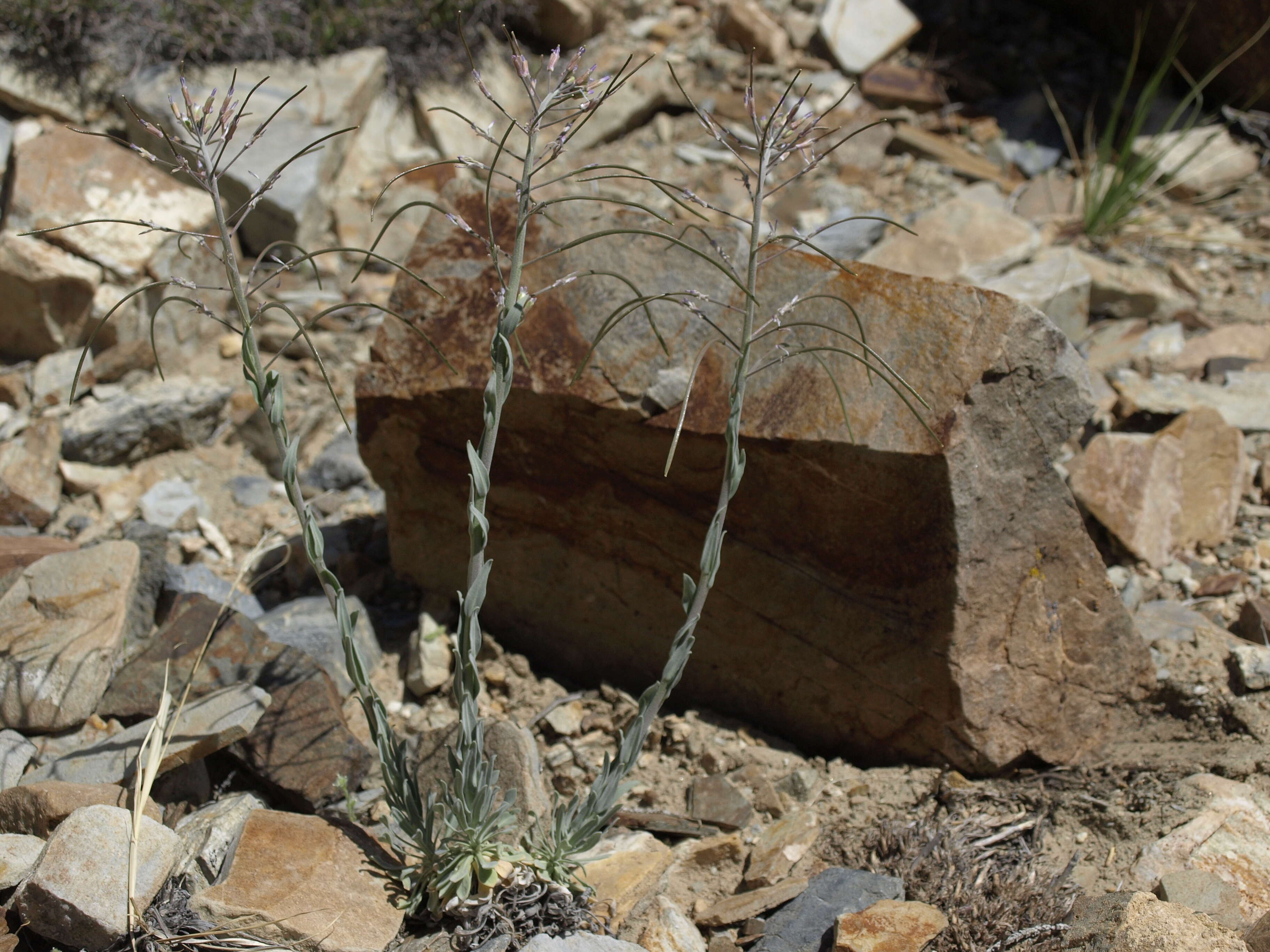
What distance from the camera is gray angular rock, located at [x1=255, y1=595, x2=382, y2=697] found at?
2793mm

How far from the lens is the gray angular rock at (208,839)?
205 cm

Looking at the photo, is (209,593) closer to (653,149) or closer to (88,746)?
(88,746)

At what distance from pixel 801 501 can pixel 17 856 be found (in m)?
1.78

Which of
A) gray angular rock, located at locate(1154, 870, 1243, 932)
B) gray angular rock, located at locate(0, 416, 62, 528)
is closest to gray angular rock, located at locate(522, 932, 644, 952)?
gray angular rock, located at locate(1154, 870, 1243, 932)

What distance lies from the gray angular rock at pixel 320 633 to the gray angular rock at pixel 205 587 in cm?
11

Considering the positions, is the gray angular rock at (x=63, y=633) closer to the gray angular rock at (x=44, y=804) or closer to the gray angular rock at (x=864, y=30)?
the gray angular rock at (x=44, y=804)

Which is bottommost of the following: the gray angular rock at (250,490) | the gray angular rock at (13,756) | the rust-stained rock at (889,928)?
the gray angular rock at (13,756)

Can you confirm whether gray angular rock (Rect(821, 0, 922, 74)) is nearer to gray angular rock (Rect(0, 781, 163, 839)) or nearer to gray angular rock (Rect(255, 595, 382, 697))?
gray angular rock (Rect(255, 595, 382, 697))

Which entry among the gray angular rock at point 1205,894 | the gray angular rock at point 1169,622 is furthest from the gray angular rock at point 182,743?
the gray angular rock at point 1169,622

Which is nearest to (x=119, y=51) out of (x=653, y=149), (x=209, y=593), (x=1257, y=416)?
(x=653, y=149)

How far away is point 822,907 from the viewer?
6.86 feet

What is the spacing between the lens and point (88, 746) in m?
2.39

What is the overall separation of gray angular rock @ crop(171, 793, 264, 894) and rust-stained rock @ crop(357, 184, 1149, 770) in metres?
0.94

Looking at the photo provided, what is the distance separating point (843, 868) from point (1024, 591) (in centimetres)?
77
